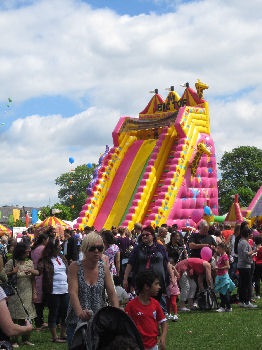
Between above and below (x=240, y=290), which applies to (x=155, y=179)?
above

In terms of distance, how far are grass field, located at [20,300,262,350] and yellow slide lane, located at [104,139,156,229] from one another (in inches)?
765

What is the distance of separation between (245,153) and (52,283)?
2458 inches

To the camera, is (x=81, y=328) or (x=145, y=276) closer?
(x=81, y=328)

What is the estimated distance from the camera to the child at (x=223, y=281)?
13859 millimetres

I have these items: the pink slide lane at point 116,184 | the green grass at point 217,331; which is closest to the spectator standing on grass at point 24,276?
the green grass at point 217,331

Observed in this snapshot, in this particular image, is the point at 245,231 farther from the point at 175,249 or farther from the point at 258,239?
the point at 258,239

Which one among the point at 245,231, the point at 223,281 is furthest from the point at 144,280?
the point at 245,231

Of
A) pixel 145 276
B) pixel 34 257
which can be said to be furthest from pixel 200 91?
pixel 145 276

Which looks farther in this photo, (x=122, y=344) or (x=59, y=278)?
(x=59, y=278)

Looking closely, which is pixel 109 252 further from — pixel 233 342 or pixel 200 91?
pixel 200 91

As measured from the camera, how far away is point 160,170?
108 ft

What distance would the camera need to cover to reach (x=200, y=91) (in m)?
35.3

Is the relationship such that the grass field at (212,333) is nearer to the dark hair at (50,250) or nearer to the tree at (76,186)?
the dark hair at (50,250)

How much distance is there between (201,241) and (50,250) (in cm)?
419
